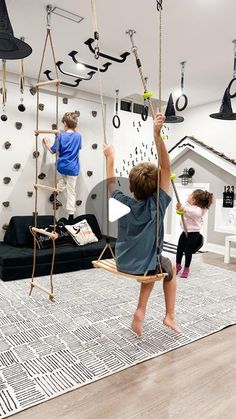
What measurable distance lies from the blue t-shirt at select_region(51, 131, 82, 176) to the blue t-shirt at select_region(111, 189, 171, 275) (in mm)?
2402

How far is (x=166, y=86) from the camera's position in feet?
14.9

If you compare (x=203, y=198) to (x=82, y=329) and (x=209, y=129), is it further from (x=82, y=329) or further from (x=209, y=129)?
(x=82, y=329)

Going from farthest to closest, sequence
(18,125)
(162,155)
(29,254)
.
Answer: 1. (18,125)
2. (29,254)
3. (162,155)

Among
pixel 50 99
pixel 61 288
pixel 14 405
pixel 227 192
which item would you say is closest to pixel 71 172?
pixel 50 99

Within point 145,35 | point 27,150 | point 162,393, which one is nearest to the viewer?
point 162,393

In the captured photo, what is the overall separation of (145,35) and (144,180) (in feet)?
6.20

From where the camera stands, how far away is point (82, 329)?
2359 millimetres

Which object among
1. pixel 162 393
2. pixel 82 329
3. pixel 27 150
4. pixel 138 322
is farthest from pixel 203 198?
pixel 162 393

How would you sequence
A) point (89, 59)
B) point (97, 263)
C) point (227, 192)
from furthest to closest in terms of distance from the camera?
point (227, 192)
point (89, 59)
point (97, 263)

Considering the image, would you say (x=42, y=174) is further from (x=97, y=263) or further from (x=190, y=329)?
(x=190, y=329)

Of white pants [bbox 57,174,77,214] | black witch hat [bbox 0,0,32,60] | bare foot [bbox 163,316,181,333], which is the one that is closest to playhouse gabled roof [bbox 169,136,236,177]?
white pants [bbox 57,174,77,214]

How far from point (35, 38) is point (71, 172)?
1.77 metres

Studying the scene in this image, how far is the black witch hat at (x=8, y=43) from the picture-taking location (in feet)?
6.89

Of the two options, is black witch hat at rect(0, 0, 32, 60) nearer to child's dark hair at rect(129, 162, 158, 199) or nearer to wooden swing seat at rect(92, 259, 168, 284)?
child's dark hair at rect(129, 162, 158, 199)
